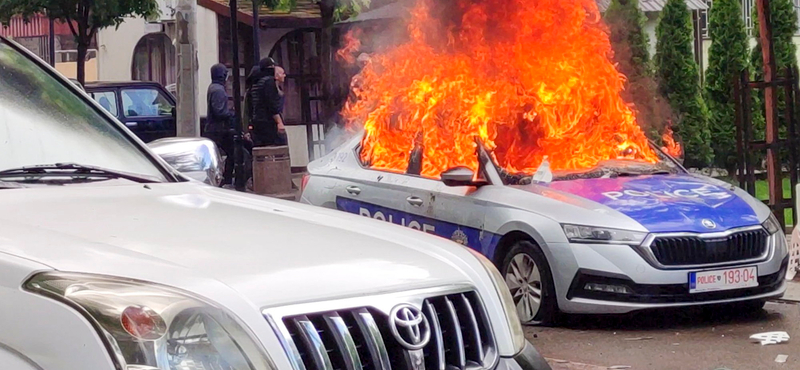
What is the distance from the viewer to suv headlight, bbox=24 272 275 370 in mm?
2633

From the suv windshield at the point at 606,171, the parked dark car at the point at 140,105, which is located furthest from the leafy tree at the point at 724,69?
the suv windshield at the point at 606,171

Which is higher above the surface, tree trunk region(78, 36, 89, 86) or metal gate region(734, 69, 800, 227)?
tree trunk region(78, 36, 89, 86)

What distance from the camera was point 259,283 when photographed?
2.86 m

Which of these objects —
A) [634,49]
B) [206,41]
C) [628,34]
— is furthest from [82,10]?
[634,49]

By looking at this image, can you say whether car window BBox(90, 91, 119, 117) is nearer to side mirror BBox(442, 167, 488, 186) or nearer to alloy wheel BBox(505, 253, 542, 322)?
side mirror BBox(442, 167, 488, 186)

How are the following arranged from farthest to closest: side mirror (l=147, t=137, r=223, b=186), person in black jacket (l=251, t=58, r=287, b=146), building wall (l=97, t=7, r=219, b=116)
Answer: building wall (l=97, t=7, r=219, b=116) → person in black jacket (l=251, t=58, r=287, b=146) → side mirror (l=147, t=137, r=223, b=186)

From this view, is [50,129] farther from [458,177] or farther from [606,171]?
[606,171]

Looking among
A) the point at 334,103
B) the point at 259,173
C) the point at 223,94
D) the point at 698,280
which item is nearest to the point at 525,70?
the point at 698,280

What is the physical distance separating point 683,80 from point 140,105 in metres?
9.59

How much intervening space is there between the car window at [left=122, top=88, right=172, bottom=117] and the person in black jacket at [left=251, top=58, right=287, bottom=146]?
148 inches

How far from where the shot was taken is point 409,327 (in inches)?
118

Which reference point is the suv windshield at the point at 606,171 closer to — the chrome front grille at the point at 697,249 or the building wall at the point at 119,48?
the chrome front grille at the point at 697,249

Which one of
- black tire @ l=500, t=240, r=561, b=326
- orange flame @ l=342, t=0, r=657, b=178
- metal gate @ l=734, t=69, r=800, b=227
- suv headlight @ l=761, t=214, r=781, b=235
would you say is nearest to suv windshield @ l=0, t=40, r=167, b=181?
black tire @ l=500, t=240, r=561, b=326

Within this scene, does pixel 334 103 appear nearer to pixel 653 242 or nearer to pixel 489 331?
pixel 653 242
